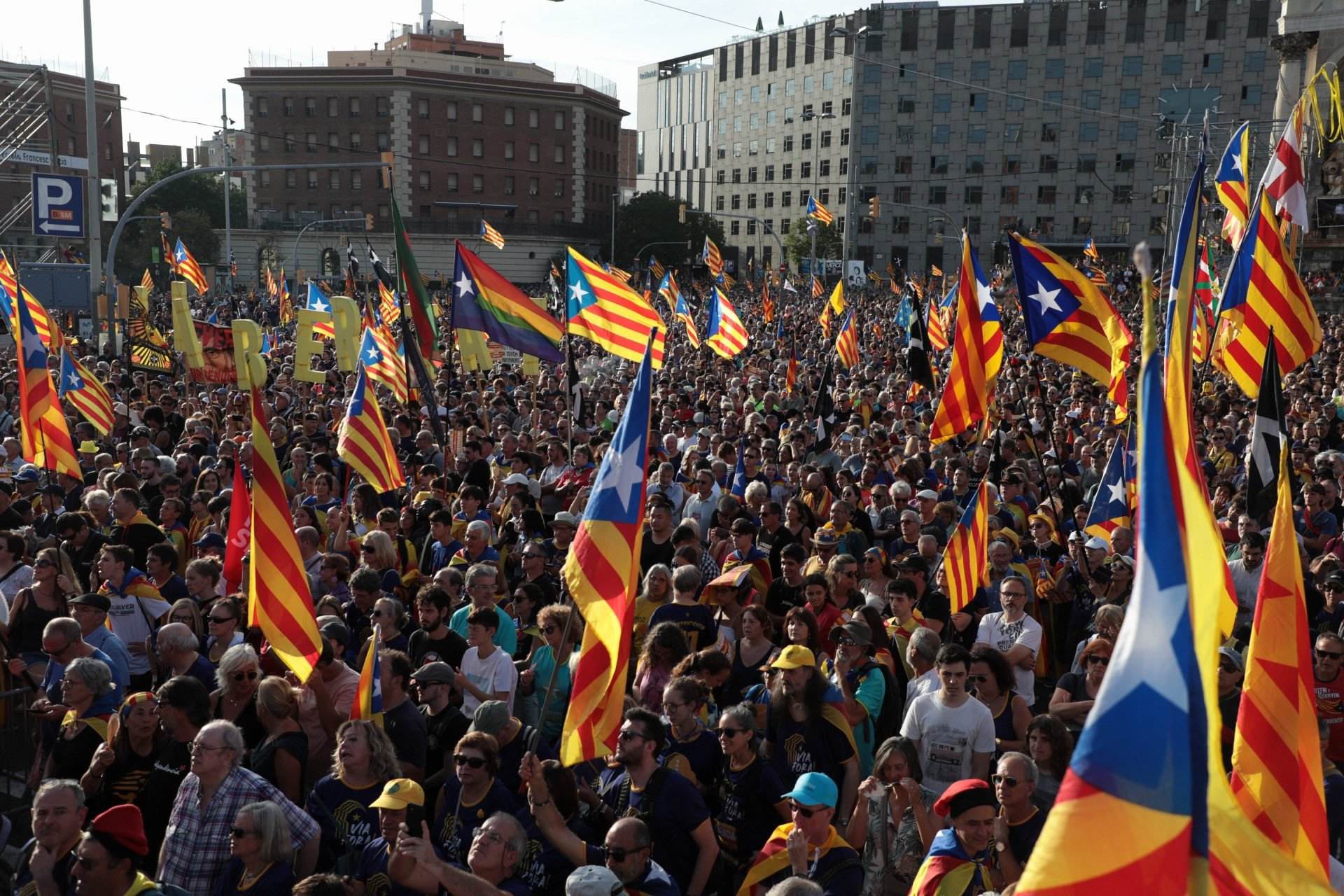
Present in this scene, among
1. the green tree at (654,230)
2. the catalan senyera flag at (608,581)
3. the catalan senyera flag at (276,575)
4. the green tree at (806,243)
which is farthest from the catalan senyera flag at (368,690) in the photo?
the green tree at (654,230)

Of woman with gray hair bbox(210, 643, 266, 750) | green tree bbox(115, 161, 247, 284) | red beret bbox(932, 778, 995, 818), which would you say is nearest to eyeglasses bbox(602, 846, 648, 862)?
red beret bbox(932, 778, 995, 818)

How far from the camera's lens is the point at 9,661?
689cm

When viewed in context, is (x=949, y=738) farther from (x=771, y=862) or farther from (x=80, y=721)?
(x=80, y=721)

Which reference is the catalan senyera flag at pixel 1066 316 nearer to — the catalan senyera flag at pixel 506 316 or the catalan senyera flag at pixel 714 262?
the catalan senyera flag at pixel 506 316

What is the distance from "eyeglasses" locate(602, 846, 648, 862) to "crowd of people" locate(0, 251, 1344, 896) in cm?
1

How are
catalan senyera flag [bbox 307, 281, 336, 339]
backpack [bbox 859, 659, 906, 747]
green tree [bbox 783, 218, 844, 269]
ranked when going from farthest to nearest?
green tree [bbox 783, 218, 844, 269] < catalan senyera flag [bbox 307, 281, 336, 339] < backpack [bbox 859, 659, 906, 747]

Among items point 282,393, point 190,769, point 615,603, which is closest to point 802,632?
point 615,603

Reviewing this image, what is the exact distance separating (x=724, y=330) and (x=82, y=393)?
893cm

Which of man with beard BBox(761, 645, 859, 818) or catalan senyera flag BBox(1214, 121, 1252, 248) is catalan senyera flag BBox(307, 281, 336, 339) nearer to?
catalan senyera flag BBox(1214, 121, 1252, 248)

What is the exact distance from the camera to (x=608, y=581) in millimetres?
5301

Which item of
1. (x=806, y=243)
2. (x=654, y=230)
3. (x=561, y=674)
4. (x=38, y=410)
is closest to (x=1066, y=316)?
(x=561, y=674)

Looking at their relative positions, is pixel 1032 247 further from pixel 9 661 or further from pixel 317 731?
pixel 9 661

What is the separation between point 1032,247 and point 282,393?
1106 cm

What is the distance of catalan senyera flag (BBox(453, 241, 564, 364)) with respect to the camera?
11.2m
